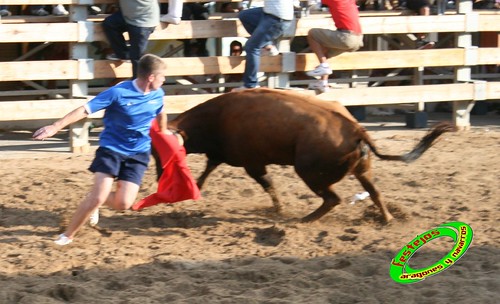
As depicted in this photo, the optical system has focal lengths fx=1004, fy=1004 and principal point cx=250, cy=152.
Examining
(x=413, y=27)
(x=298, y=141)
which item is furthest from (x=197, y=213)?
(x=413, y=27)

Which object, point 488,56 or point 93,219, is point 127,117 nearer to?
Answer: point 93,219

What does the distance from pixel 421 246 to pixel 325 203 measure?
1.12 m

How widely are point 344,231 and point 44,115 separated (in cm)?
444

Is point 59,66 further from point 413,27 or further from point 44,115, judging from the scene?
point 413,27

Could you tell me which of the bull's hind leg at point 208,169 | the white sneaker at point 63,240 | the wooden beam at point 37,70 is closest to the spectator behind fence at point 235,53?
the wooden beam at point 37,70

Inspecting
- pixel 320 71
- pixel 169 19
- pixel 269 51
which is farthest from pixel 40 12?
pixel 320 71

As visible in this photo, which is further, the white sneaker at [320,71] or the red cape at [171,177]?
the white sneaker at [320,71]

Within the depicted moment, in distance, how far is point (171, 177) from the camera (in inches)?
310

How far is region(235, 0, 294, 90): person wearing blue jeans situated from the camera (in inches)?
442

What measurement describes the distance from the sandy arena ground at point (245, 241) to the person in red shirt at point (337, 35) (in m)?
1.80

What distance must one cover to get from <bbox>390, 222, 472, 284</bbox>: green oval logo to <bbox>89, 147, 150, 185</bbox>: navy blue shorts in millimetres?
1976

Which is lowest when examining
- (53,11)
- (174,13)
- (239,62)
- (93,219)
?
(93,219)

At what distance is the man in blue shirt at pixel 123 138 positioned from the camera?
7086 mm

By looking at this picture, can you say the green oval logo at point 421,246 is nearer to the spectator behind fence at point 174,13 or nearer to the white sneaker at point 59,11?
the spectator behind fence at point 174,13
